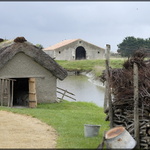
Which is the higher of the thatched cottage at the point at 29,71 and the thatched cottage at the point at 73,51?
the thatched cottage at the point at 73,51

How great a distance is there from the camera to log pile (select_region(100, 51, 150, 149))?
11770 millimetres

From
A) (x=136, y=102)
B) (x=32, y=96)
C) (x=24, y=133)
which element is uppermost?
(x=136, y=102)

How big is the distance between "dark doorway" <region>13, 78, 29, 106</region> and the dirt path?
24.4 feet

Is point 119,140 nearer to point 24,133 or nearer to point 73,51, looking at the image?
point 24,133

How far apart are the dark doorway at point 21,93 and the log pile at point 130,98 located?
37.2 ft

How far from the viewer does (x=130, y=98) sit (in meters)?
13.0

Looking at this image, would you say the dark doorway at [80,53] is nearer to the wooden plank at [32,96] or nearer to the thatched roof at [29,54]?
the thatched roof at [29,54]

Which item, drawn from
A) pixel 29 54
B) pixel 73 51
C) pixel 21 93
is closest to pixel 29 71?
pixel 29 54

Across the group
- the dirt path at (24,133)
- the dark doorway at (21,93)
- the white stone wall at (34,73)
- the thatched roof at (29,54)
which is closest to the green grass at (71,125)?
the dirt path at (24,133)

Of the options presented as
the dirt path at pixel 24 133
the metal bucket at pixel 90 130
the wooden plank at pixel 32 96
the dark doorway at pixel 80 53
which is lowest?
the dirt path at pixel 24 133

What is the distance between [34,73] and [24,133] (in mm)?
11061

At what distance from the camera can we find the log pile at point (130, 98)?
1177 cm

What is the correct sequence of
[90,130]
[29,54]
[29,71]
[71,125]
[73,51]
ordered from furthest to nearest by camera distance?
[73,51], [29,71], [29,54], [71,125], [90,130]

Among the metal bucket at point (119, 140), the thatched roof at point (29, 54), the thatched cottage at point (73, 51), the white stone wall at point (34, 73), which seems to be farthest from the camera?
the thatched cottage at point (73, 51)
